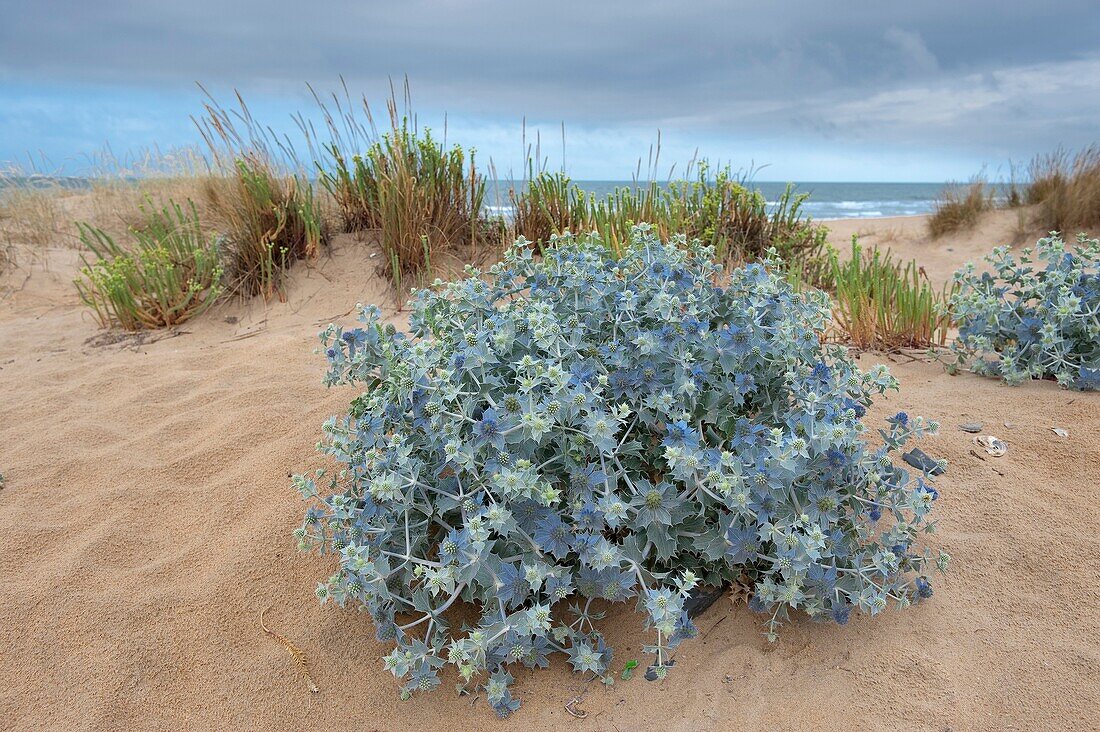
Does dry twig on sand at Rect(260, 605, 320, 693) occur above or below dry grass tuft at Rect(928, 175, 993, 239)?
below

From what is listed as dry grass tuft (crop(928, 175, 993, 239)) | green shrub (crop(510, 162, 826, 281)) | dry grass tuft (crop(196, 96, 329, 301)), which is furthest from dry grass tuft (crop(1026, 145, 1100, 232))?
dry grass tuft (crop(196, 96, 329, 301))

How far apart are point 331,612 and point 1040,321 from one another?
3278 millimetres

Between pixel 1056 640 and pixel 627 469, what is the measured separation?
4.23 ft

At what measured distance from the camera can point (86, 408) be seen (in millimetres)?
3697

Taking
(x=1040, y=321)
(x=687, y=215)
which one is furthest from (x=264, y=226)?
(x=1040, y=321)

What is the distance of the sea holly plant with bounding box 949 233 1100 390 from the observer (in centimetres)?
329

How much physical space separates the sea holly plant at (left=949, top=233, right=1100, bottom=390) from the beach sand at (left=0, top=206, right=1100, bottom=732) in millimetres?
131

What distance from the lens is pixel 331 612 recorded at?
2322 millimetres

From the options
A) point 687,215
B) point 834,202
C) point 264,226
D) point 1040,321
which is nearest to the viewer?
point 1040,321

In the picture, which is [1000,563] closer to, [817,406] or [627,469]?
[817,406]

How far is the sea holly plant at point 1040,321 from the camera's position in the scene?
10.8 ft

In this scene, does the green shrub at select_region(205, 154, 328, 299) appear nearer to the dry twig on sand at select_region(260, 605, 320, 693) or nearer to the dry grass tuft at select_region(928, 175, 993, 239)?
the dry twig on sand at select_region(260, 605, 320, 693)

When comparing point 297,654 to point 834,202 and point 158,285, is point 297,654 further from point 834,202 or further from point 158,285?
point 834,202

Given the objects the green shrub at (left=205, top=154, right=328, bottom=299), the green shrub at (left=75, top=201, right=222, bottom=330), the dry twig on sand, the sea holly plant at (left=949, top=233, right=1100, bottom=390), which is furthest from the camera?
the green shrub at (left=205, top=154, right=328, bottom=299)
